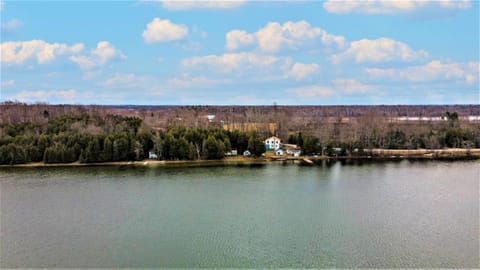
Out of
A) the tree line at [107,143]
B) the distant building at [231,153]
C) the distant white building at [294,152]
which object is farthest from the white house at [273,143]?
the distant building at [231,153]

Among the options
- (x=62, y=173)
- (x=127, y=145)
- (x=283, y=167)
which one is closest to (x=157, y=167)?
(x=127, y=145)

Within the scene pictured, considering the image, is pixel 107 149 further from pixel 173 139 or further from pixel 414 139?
pixel 414 139

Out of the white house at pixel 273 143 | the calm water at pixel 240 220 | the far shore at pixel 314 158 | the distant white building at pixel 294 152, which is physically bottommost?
the calm water at pixel 240 220

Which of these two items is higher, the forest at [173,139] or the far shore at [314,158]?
the forest at [173,139]

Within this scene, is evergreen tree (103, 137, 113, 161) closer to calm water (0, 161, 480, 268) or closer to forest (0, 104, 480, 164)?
forest (0, 104, 480, 164)

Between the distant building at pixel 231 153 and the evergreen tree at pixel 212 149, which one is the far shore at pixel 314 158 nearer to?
the evergreen tree at pixel 212 149
